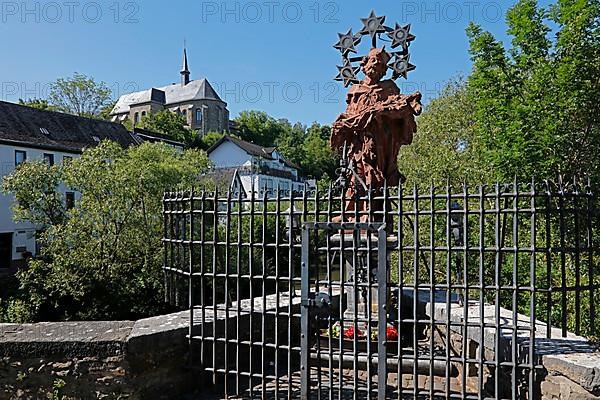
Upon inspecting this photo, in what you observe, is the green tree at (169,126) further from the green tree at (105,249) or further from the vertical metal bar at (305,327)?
the vertical metal bar at (305,327)

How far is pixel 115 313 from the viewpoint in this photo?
1585cm

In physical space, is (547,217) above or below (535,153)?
below

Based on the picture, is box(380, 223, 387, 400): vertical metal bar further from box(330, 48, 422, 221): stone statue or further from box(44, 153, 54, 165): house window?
box(44, 153, 54, 165): house window

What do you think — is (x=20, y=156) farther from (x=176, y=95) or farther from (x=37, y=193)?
(x=176, y=95)

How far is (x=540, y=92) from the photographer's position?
10633 mm

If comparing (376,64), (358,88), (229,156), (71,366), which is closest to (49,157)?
(229,156)

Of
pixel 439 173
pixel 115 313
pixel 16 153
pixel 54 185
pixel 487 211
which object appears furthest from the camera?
pixel 16 153

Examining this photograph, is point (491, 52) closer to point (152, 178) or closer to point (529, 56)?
point (529, 56)

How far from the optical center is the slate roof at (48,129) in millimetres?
24688

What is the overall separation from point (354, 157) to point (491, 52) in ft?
22.3

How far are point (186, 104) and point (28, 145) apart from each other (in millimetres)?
46763

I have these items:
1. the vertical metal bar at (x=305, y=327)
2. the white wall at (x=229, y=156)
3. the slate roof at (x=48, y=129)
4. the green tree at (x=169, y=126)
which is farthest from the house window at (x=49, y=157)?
the green tree at (x=169, y=126)

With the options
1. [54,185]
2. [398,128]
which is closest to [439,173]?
[398,128]

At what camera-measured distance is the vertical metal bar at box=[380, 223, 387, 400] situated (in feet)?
13.7
